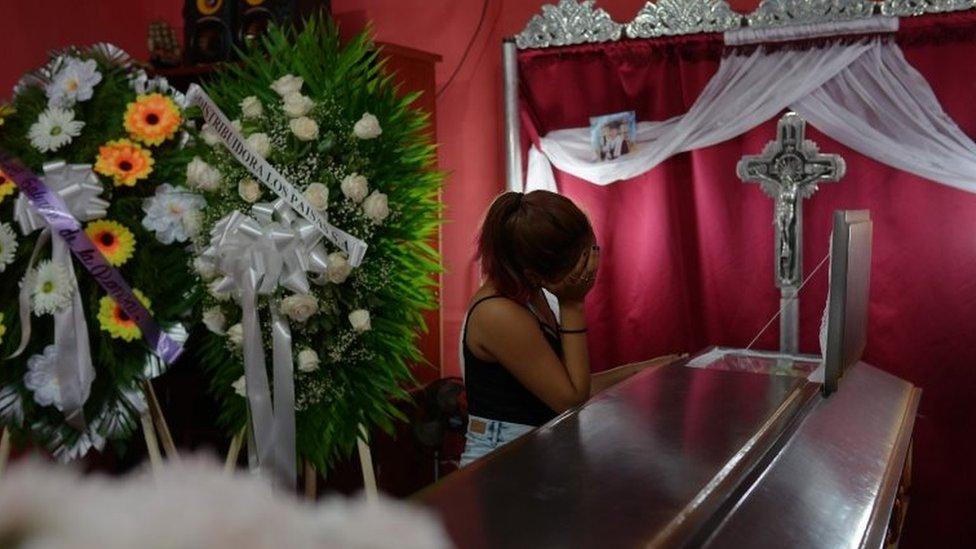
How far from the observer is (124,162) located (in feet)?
7.84

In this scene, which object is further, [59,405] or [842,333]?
[59,405]

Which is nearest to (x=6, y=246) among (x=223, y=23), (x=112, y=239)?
(x=112, y=239)

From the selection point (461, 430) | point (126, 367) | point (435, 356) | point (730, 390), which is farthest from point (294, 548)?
point (435, 356)

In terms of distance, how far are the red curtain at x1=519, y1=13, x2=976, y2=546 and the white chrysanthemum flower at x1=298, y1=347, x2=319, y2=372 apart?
142cm

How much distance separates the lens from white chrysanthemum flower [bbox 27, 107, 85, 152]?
2.36 meters

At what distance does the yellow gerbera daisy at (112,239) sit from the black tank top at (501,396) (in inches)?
39.8

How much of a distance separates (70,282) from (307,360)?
2.30 ft

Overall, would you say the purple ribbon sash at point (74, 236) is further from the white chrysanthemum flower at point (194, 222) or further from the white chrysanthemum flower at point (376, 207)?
the white chrysanthemum flower at point (376, 207)

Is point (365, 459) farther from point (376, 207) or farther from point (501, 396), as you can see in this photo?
point (376, 207)

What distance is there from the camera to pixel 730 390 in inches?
73.0

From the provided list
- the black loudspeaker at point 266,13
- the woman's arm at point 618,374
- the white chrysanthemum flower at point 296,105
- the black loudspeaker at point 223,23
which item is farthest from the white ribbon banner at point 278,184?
the black loudspeaker at point 223,23

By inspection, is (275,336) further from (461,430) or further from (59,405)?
(461,430)

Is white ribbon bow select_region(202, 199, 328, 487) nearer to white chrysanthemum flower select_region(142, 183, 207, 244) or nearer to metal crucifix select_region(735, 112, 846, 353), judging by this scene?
white chrysanthemum flower select_region(142, 183, 207, 244)

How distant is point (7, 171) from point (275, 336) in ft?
2.75
